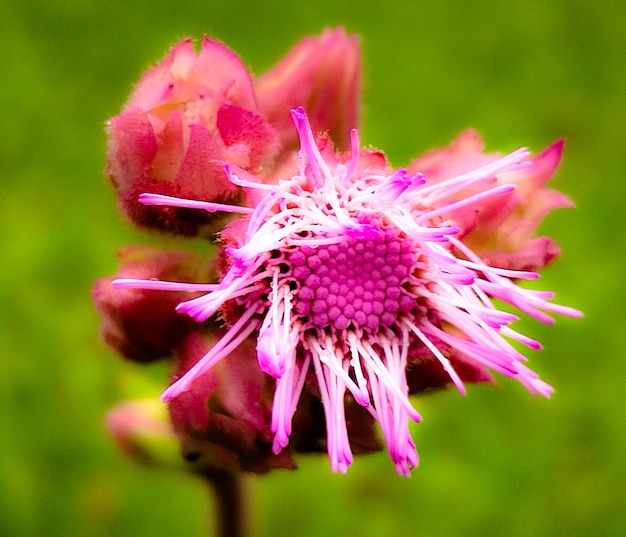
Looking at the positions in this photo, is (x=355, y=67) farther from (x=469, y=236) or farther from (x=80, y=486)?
(x=80, y=486)

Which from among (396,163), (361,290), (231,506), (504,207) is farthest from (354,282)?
(396,163)

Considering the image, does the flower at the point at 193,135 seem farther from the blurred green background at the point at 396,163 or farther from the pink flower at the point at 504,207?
the blurred green background at the point at 396,163

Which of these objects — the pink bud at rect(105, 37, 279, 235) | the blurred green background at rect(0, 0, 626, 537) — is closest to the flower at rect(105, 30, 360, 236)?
the pink bud at rect(105, 37, 279, 235)

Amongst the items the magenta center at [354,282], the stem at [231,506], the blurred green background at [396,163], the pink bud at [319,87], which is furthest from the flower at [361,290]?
the blurred green background at [396,163]

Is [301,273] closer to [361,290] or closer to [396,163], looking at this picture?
[361,290]

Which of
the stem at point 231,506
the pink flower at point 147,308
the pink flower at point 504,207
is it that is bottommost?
the stem at point 231,506

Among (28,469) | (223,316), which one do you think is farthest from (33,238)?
(223,316)
